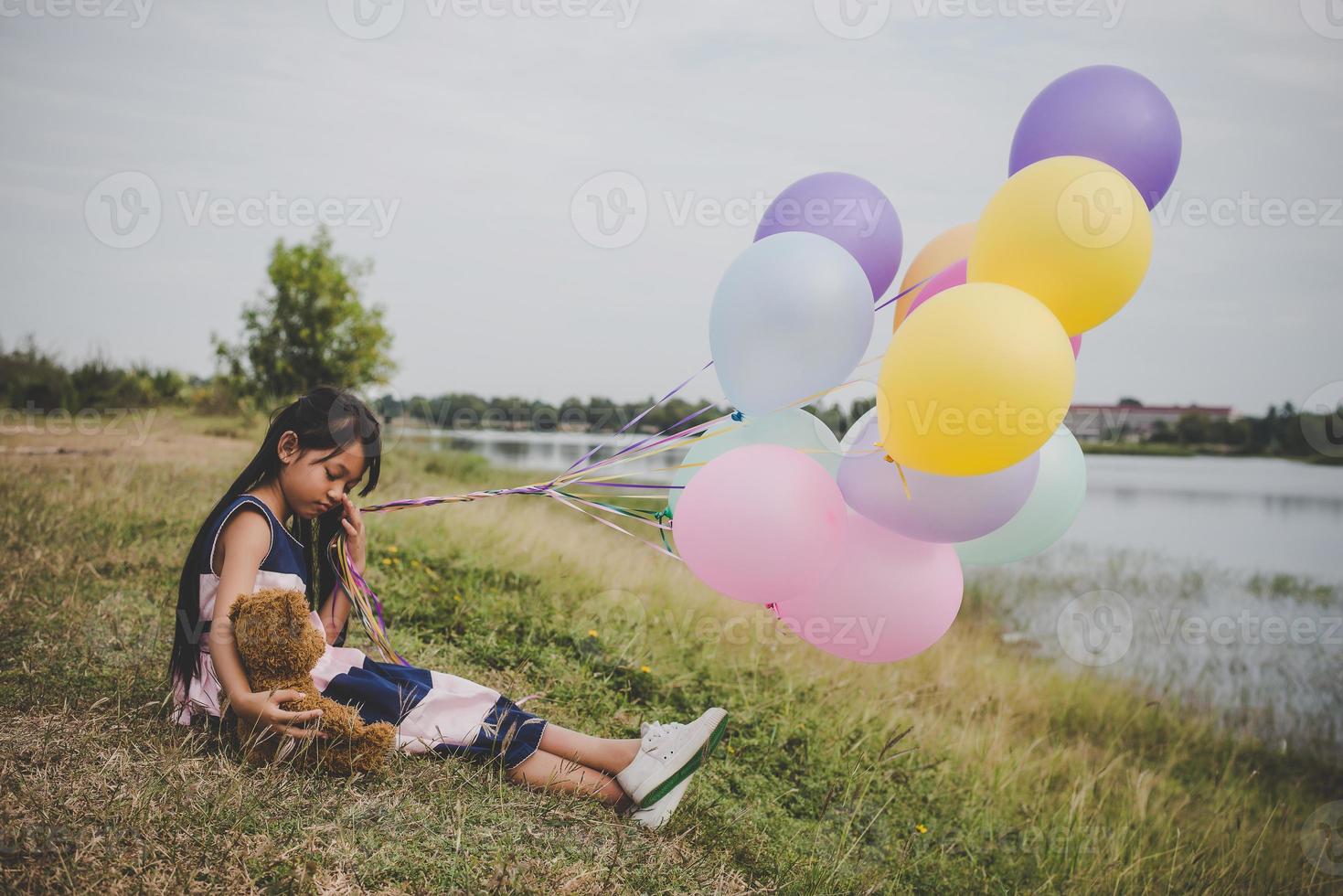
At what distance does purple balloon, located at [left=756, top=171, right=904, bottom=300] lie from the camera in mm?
2801

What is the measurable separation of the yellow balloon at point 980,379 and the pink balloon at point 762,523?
30 cm

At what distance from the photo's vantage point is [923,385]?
213cm

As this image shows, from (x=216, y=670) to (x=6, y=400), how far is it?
10.7 metres

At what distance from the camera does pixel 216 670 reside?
2.32 metres

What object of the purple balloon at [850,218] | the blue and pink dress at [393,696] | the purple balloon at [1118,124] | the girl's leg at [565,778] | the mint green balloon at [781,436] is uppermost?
the purple balloon at [1118,124]

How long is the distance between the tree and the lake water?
1996mm

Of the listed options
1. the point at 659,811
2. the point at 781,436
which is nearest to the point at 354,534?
the point at 659,811

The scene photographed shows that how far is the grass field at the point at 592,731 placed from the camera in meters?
2.07

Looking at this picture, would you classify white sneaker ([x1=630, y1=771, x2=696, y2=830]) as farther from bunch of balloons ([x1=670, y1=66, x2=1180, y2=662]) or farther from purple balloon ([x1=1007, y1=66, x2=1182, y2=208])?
purple balloon ([x1=1007, y1=66, x2=1182, y2=208])

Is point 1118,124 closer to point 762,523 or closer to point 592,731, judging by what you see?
point 762,523

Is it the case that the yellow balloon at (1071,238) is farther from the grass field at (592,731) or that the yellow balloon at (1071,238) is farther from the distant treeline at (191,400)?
the distant treeline at (191,400)

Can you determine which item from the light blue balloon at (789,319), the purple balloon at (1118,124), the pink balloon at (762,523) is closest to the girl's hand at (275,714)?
the pink balloon at (762,523)

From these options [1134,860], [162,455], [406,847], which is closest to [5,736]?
[406,847]

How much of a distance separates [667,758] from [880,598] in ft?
2.61
